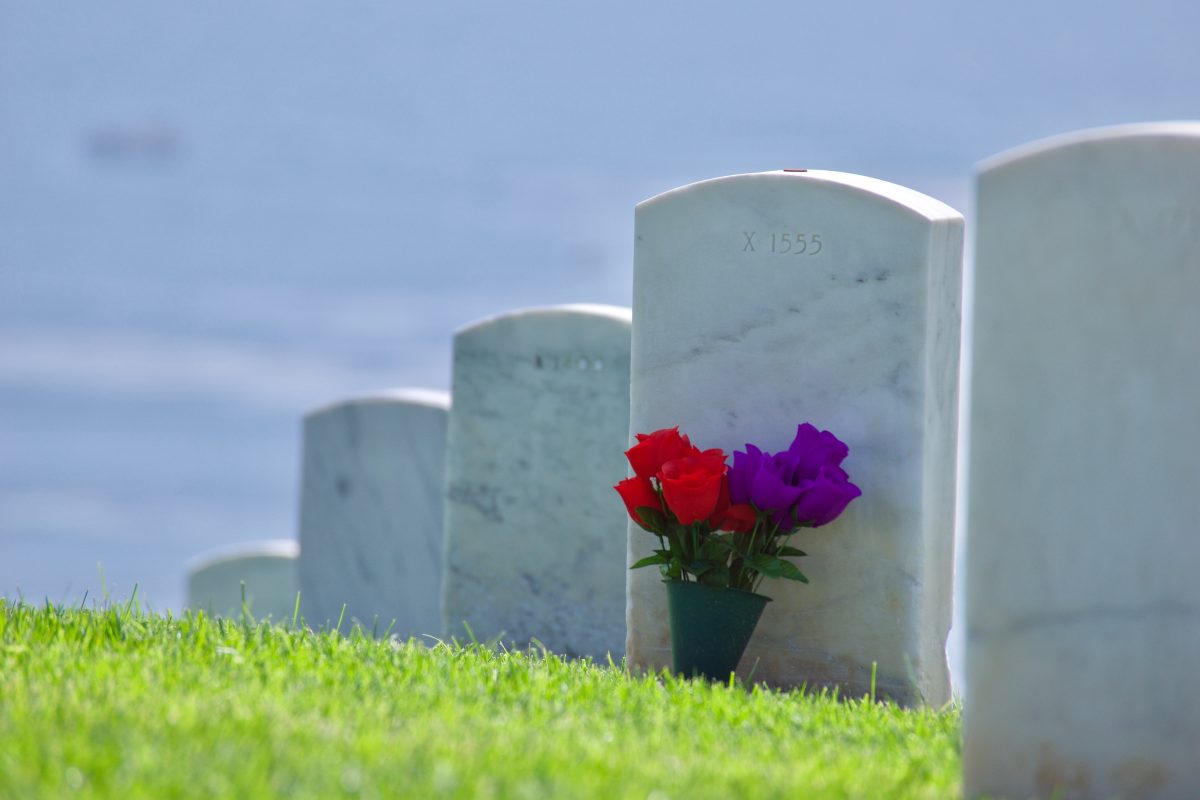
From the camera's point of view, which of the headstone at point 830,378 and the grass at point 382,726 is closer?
the grass at point 382,726

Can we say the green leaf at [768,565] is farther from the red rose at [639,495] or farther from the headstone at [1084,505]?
the headstone at [1084,505]

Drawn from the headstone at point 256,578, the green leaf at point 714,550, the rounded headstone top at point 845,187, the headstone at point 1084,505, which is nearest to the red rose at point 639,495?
the green leaf at point 714,550

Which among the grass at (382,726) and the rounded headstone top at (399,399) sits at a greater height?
the rounded headstone top at (399,399)

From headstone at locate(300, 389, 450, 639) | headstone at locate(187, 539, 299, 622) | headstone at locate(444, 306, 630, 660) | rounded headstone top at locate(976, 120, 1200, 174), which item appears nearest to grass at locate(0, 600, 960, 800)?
rounded headstone top at locate(976, 120, 1200, 174)

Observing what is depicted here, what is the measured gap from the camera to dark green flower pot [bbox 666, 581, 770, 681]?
14.1 feet

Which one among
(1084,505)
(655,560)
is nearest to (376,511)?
(655,560)

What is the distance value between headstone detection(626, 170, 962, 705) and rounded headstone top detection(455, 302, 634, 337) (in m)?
1.69

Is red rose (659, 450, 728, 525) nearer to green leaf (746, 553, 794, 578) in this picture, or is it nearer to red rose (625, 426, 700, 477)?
red rose (625, 426, 700, 477)

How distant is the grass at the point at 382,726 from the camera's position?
2.48 meters

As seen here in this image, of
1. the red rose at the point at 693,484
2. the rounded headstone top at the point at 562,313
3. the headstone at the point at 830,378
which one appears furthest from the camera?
the rounded headstone top at the point at 562,313

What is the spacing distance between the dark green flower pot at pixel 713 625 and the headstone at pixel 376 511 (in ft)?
11.0

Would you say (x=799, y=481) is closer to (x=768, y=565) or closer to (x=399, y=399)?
(x=768, y=565)

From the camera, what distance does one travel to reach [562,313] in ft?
21.5

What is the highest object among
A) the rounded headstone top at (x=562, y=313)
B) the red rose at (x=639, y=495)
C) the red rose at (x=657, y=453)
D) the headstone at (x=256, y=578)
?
the rounded headstone top at (x=562, y=313)
